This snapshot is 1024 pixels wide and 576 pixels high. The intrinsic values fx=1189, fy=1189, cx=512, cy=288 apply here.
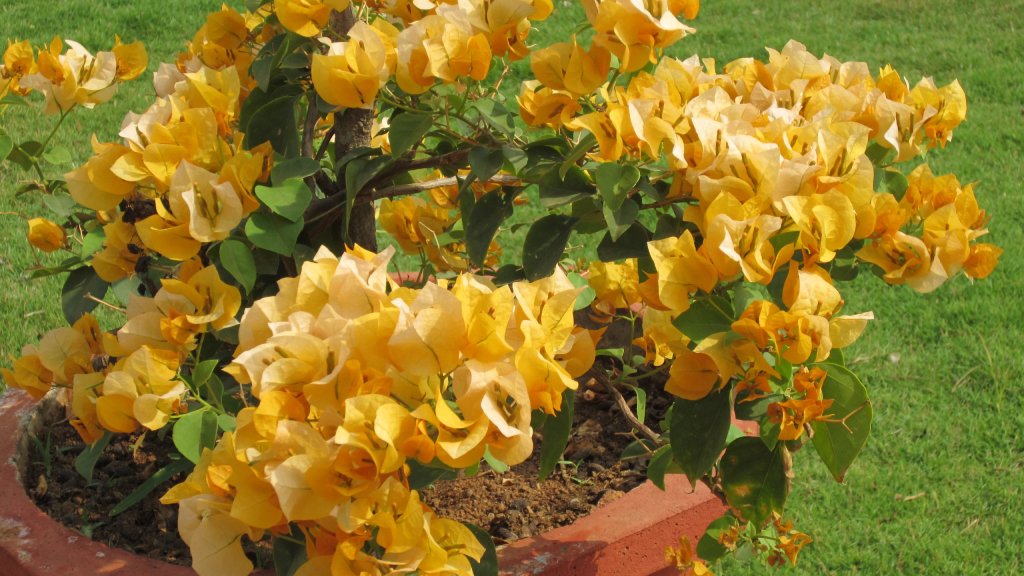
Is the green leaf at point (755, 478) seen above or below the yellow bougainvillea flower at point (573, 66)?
below

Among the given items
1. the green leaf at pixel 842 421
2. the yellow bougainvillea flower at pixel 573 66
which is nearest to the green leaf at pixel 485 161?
the yellow bougainvillea flower at pixel 573 66

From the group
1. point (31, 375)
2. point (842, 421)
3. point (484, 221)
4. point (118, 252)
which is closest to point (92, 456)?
point (31, 375)

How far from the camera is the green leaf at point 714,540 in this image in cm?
149

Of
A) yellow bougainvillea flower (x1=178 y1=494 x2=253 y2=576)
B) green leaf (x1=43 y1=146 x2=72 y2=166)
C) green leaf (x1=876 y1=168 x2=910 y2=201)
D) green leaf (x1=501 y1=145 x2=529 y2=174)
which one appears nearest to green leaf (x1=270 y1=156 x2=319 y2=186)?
green leaf (x1=501 y1=145 x2=529 y2=174)

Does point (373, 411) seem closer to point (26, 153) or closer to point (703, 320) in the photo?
point (703, 320)

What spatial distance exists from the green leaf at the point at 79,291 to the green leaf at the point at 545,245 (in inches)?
23.7

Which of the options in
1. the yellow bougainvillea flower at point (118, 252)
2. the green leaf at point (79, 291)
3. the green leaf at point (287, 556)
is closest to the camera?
the green leaf at point (287, 556)

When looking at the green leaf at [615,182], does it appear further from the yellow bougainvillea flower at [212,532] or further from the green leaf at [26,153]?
the green leaf at [26,153]

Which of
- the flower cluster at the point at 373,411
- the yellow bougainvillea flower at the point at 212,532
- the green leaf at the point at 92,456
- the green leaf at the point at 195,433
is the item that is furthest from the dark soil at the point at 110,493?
the flower cluster at the point at 373,411

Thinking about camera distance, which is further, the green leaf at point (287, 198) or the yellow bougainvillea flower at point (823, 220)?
the green leaf at point (287, 198)

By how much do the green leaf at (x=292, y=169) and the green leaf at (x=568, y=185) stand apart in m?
0.27

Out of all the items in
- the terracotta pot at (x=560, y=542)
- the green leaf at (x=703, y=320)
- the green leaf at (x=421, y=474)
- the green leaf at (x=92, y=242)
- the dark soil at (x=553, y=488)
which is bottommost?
the dark soil at (x=553, y=488)

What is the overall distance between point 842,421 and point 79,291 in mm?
1011

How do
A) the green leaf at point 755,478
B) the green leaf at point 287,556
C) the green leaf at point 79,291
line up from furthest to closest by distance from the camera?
the green leaf at point 79,291
the green leaf at point 755,478
the green leaf at point 287,556
